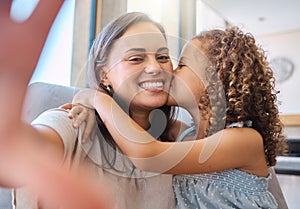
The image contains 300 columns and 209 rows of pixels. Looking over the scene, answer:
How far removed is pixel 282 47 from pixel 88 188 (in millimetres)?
5710

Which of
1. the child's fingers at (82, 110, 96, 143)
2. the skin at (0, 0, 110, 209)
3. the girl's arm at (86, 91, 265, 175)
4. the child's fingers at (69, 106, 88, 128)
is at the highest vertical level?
the skin at (0, 0, 110, 209)

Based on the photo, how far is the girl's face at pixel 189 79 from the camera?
88 centimetres

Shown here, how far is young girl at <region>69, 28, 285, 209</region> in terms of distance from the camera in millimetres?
695

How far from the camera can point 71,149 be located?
0.61 metres

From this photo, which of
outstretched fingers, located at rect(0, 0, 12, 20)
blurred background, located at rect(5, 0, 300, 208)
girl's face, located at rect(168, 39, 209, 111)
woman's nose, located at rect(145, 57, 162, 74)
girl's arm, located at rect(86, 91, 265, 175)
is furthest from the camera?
blurred background, located at rect(5, 0, 300, 208)

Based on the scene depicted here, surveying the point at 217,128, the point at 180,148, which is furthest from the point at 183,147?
the point at 217,128

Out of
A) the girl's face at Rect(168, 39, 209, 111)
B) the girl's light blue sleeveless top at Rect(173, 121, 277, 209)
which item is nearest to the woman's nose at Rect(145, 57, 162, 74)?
the girl's face at Rect(168, 39, 209, 111)

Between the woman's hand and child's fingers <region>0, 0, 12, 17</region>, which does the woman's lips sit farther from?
child's fingers <region>0, 0, 12, 17</region>

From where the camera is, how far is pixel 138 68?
30.7 inches

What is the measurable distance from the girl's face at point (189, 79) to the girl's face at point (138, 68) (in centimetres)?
7

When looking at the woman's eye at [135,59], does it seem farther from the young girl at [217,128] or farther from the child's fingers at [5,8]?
the child's fingers at [5,8]

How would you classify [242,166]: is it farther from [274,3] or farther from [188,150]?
[274,3]

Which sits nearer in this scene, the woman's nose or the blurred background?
the woman's nose

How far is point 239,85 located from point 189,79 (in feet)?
0.45
